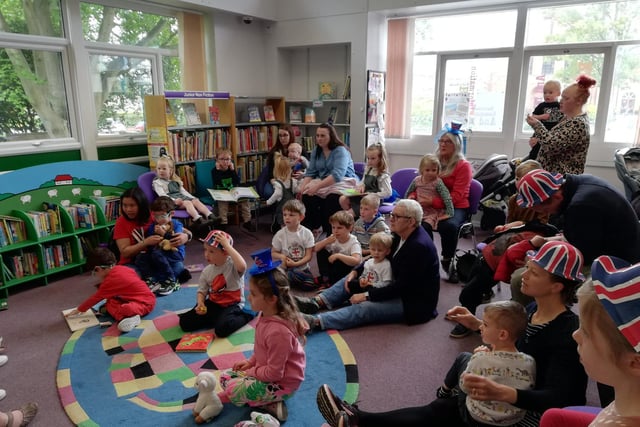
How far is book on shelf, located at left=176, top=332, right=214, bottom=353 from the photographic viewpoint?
9.61 ft

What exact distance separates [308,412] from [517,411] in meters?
1.02

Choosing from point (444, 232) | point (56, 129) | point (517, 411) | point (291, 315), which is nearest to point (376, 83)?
point (444, 232)

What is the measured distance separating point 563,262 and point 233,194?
4004 millimetres

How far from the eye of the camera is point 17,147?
4320 mm

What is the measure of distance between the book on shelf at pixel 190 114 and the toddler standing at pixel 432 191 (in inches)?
119

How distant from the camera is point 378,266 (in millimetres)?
3260

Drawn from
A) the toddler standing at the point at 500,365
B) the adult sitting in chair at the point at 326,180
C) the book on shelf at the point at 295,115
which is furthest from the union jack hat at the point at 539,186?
the book on shelf at the point at 295,115

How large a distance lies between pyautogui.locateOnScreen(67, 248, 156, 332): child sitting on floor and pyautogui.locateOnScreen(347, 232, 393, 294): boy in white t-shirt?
1.62 metres

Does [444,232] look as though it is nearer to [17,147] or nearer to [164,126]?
[164,126]

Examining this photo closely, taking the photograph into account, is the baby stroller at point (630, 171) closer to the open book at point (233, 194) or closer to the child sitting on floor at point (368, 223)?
the child sitting on floor at point (368, 223)

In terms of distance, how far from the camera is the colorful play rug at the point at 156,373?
2297 millimetres

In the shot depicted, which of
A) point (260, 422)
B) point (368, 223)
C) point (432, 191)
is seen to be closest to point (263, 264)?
point (260, 422)

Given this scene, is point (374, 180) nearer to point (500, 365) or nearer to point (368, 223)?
point (368, 223)

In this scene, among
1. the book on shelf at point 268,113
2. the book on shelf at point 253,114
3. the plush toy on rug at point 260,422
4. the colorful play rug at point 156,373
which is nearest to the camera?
the plush toy on rug at point 260,422
